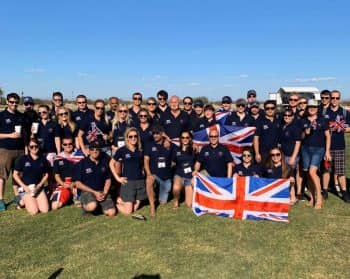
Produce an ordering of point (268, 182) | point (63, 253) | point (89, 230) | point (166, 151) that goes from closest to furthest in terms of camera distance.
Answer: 1. point (63, 253)
2. point (89, 230)
3. point (268, 182)
4. point (166, 151)

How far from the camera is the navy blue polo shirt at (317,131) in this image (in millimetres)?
8070

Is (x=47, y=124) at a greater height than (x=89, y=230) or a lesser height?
greater

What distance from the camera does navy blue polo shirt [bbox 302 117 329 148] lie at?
8.07 meters

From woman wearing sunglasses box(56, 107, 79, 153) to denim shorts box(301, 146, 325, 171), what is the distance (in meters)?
5.28

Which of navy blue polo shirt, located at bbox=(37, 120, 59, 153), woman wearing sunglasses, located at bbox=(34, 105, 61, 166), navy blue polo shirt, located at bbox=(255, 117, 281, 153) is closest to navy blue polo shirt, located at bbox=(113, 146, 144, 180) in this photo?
woman wearing sunglasses, located at bbox=(34, 105, 61, 166)

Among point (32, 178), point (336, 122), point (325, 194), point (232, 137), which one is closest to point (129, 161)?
point (32, 178)

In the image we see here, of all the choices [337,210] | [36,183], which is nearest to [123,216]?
[36,183]

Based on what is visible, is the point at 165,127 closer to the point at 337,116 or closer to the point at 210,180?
the point at 210,180

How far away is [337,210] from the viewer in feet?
26.0

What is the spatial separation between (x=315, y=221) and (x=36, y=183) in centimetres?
589

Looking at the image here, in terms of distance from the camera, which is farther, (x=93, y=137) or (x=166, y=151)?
(x=93, y=137)

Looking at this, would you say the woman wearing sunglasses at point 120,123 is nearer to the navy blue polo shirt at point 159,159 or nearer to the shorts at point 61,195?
the navy blue polo shirt at point 159,159

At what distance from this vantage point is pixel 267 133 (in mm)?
8492

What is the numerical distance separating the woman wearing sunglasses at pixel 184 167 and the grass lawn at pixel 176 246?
0.54 metres
